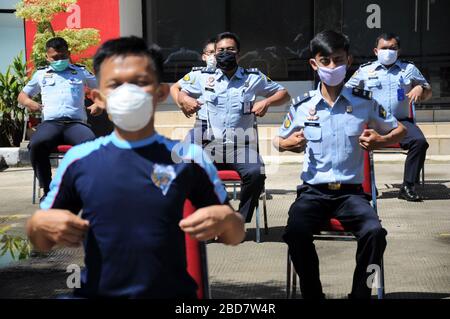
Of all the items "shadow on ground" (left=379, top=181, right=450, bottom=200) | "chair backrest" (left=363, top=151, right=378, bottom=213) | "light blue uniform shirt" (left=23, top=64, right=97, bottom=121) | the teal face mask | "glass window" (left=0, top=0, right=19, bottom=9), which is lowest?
"shadow on ground" (left=379, top=181, right=450, bottom=200)

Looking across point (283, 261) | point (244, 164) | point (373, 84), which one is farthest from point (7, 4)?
point (283, 261)

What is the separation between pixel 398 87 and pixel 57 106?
12.6ft

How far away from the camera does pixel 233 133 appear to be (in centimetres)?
722

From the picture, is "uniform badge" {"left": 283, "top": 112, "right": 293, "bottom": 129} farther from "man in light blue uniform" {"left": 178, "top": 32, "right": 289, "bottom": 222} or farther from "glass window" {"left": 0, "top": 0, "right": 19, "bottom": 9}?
"glass window" {"left": 0, "top": 0, "right": 19, "bottom": 9}

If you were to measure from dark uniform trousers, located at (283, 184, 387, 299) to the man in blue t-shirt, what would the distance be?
203 centimetres

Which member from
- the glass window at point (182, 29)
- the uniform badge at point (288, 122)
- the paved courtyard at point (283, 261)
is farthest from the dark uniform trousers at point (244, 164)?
the glass window at point (182, 29)

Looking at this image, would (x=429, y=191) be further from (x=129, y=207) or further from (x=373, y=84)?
(x=129, y=207)

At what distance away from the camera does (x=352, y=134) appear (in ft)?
16.5

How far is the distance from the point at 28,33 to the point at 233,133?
8065mm

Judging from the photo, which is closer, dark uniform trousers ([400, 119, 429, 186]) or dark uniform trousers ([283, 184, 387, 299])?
dark uniform trousers ([283, 184, 387, 299])

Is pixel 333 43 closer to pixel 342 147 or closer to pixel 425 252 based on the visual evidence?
pixel 342 147

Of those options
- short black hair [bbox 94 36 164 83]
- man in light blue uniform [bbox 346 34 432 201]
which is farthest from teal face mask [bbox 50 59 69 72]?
short black hair [bbox 94 36 164 83]

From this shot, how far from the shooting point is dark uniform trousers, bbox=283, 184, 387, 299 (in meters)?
4.68
